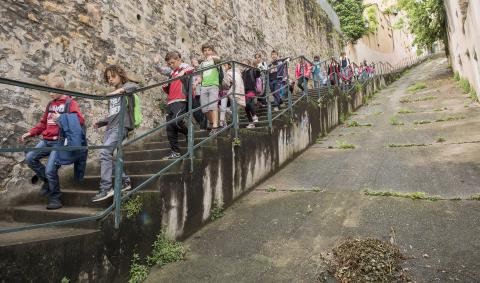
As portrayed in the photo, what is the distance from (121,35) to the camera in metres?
5.98

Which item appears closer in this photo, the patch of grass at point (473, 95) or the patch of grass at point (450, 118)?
the patch of grass at point (450, 118)

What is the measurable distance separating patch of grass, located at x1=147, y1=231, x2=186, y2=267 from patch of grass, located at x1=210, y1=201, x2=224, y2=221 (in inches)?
33.3

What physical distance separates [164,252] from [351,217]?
2096 mm

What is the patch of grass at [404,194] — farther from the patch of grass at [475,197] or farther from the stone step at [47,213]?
the stone step at [47,213]

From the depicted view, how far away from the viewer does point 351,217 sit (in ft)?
12.8

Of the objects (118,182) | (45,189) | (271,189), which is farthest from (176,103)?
(271,189)

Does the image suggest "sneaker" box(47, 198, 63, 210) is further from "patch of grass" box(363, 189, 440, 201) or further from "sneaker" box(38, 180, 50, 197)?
"patch of grass" box(363, 189, 440, 201)

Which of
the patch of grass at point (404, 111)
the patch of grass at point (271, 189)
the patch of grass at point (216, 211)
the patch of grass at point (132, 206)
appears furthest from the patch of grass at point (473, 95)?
the patch of grass at point (132, 206)

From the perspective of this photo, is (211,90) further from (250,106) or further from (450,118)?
(450,118)

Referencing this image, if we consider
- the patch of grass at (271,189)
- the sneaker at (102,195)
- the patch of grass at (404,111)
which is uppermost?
the patch of grass at (404,111)

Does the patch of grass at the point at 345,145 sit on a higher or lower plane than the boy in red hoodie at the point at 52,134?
lower

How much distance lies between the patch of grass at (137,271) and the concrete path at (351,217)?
0.09m

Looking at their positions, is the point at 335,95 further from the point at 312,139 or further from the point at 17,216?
the point at 17,216

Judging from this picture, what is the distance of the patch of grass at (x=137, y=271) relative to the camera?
3.12 m
